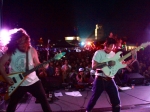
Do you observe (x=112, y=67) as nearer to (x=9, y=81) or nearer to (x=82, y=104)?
(x=9, y=81)

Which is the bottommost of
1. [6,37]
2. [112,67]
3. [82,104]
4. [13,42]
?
[82,104]

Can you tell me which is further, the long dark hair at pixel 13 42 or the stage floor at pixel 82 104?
the stage floor at pixel 82 104

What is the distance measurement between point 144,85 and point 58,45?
1535 centimetres

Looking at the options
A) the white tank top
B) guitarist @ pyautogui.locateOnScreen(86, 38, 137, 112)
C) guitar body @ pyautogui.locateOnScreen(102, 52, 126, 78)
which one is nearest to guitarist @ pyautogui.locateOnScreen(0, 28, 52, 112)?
the white tank top

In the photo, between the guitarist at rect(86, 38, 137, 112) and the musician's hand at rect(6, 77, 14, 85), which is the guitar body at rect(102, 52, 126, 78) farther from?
the musician's hand at rect(6, 77, 14, 85)

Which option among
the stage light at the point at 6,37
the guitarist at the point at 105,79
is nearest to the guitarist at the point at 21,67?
the stage light at the point at 6,37

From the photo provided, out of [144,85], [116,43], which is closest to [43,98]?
[116,43]

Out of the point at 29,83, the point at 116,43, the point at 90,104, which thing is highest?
the point at 116,43

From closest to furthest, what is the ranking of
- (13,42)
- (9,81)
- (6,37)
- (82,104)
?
1. (9,81)
2. (13,42)
3. (6,37)
4. (82,104)

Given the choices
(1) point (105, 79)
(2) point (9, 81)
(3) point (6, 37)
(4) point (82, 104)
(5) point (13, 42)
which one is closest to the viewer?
(2) point (9, 81)

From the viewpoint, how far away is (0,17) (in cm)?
670

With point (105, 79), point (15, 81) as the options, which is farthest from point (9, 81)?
point (105, 79)

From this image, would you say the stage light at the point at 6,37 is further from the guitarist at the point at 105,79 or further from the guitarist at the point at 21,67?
the guitarist at the point at 105,79

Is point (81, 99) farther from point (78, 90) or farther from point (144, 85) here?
point (144, 85)
